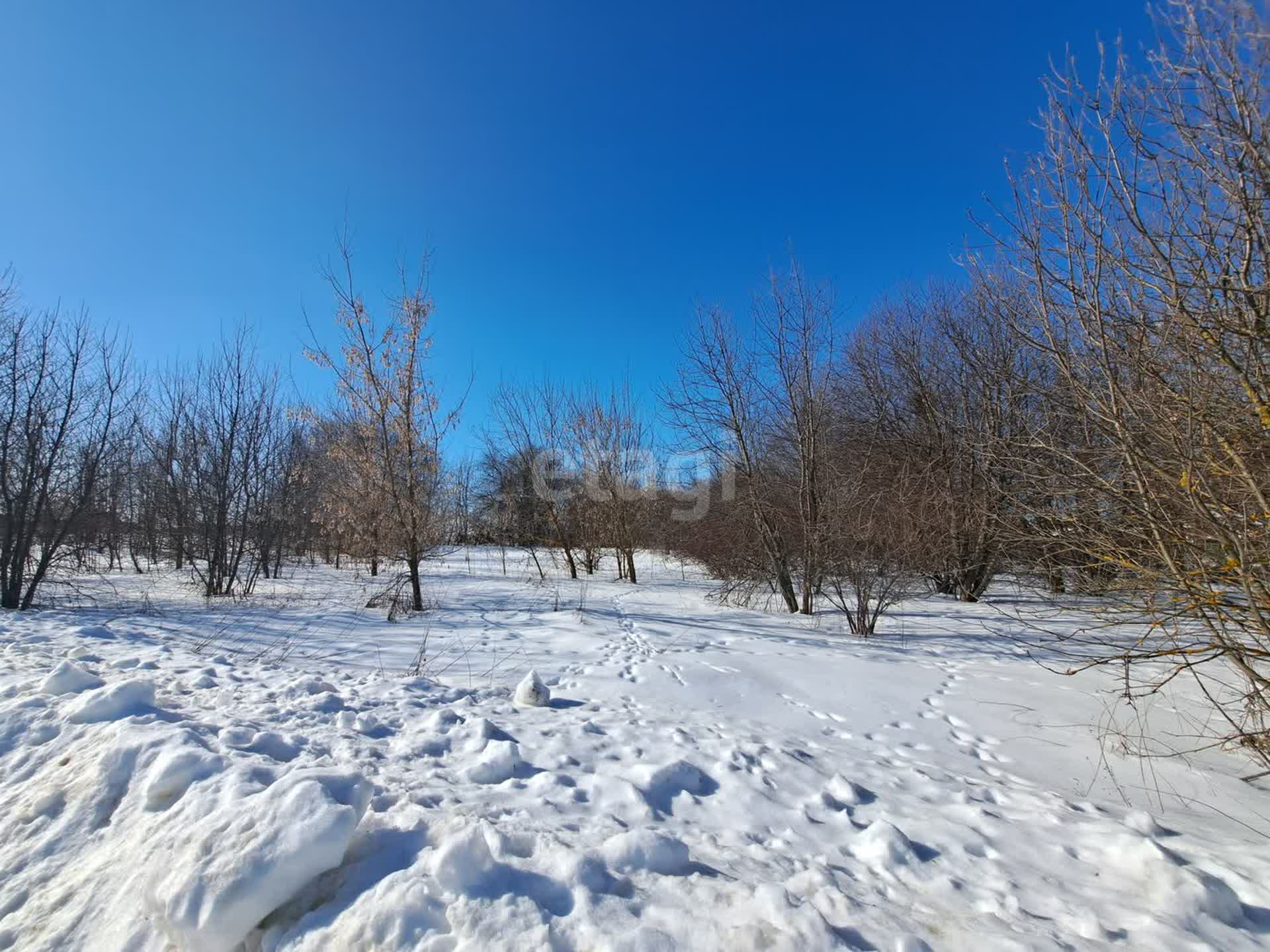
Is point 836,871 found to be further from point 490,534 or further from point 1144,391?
point 490,534

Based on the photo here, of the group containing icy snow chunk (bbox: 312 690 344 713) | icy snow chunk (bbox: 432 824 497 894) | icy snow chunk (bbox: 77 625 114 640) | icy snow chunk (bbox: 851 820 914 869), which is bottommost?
icy snow chunk (bbox: 851 820 914 869)

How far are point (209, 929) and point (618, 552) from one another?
14.2m

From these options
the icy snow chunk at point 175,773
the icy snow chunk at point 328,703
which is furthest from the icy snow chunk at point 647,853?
the icy snow chunk at point 328,703

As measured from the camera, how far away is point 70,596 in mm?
9414

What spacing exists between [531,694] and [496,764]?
4.28 ft

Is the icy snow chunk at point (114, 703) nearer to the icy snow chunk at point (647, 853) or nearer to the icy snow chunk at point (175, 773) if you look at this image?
the icy snow chunk at point (175, 773)

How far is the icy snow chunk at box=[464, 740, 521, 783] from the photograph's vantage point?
2.71m

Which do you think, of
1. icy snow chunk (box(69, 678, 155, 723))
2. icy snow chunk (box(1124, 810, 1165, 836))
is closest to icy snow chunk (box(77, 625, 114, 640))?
icy snow chunk (box(69, 678, 155, 723))

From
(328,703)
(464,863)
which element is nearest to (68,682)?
(328,703)

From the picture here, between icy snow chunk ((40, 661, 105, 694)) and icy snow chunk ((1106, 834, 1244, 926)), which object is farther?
icy snow chunk ((40, 661, 105, 694))

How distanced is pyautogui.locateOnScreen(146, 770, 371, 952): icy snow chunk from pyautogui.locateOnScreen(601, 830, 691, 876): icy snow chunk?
924 millimetres

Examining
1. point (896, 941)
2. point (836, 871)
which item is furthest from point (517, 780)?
point (896, 941)

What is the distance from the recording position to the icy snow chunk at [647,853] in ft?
6.19

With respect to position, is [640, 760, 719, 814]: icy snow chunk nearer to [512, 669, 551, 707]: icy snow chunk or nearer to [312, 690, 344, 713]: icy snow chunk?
[512, 669, 551, 707]: icy snow chunk
